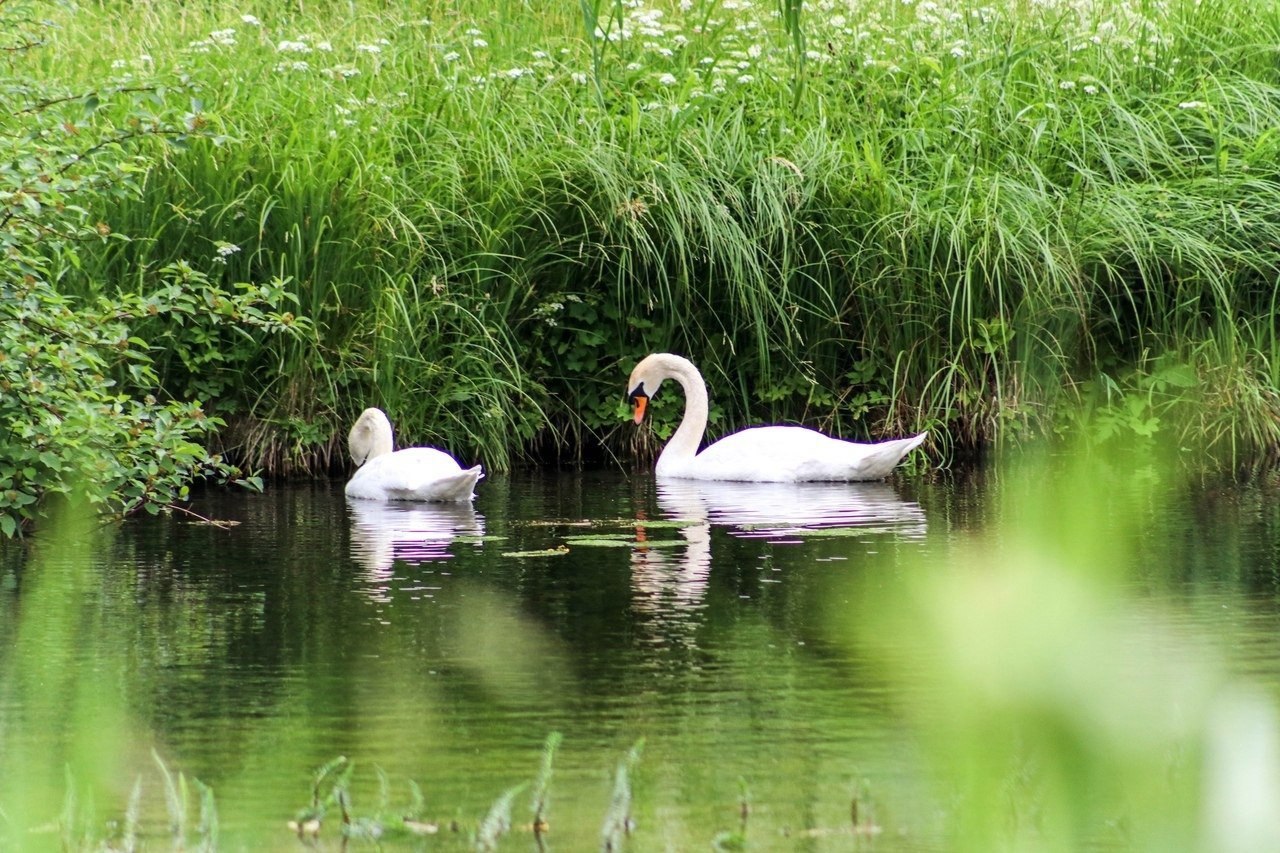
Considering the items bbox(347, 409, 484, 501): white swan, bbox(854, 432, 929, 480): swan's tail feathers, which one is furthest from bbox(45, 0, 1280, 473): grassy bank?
bbox(347, 409, 484, 501): white swan

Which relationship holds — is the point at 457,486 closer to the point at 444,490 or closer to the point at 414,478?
the point at 444,490

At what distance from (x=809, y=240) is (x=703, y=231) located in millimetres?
691

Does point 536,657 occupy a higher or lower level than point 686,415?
lower

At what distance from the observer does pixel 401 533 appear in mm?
7969

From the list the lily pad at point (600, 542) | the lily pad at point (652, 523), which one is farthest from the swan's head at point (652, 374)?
the lily pad at point (600, 542)

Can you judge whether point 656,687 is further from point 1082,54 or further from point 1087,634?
point 1082,54

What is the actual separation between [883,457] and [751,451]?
0.70 meters

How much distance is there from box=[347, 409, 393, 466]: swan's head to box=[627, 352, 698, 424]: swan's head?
1.45 meters

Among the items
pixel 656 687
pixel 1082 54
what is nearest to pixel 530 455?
pixel 1082 54

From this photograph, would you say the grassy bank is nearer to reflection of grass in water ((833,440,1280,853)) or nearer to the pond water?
the pond water

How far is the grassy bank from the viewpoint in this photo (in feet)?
33.1

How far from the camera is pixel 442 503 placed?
9.16 meters

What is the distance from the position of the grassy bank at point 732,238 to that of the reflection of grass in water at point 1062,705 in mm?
7753

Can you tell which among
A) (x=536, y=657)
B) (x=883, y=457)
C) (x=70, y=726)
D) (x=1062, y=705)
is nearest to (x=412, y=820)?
(x=70, y=726)
